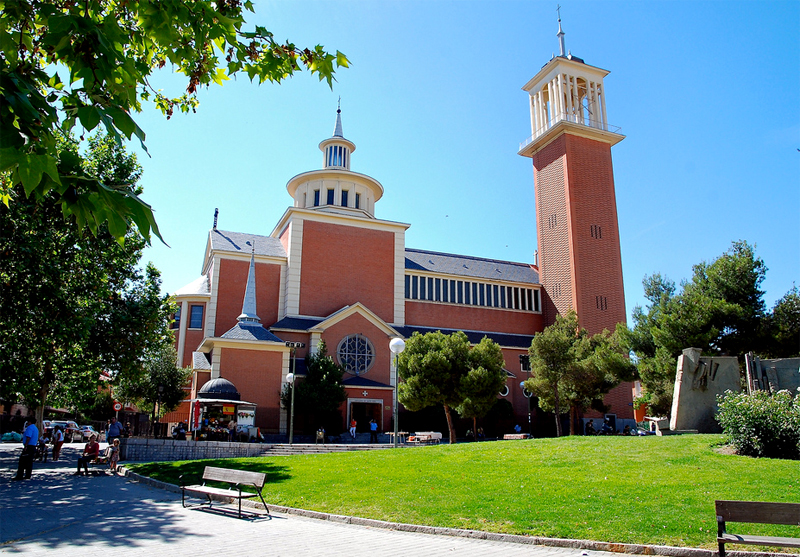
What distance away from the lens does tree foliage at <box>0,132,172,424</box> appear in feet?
54.4

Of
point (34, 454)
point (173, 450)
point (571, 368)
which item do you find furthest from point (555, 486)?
point (571, 368)

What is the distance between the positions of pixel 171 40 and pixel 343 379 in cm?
3185

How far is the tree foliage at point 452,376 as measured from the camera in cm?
2875

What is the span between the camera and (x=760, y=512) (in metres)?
6.71

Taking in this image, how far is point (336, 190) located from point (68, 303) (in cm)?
2802

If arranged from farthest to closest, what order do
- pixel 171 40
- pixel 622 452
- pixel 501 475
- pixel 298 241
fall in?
1. pixel 298 241
2. pixel 622 452
3. pixel 501 475
4. pixel 171 40

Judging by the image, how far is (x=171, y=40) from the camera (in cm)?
483

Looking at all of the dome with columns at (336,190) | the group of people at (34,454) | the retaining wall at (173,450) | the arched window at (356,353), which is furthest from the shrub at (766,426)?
the dome with columns at (336,190)

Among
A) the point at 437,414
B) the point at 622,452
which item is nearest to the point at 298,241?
the point at 437,414

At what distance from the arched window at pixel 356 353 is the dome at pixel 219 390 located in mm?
8149

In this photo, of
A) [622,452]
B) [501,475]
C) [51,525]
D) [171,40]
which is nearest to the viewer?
[171,40]

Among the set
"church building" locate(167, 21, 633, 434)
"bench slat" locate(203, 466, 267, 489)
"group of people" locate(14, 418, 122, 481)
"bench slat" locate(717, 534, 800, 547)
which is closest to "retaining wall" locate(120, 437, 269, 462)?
"group of people" locate(14, 418, 122, 481)

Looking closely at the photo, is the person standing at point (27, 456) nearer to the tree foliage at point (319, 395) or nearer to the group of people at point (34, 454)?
the group of people at point (34, 454)

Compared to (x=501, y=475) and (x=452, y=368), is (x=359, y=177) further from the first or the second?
(x=501, y=475)
